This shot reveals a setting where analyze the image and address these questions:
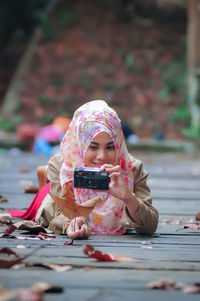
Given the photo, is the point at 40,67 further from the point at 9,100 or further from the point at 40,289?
the point at 40,289

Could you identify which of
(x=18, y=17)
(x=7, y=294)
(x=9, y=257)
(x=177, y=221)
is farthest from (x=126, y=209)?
(x=18, y=17)

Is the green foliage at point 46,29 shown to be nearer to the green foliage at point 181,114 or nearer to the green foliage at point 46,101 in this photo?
the green foliage at point 46,101

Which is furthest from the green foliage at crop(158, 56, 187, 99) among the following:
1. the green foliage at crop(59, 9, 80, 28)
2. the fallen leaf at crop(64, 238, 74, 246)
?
the fallen leaf at crop(64, 238, 74, 246)

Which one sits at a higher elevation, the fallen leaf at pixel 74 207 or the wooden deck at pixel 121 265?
the fallen leaf at pixel 74 207

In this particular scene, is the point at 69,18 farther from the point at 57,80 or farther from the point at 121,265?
the point at 121,265

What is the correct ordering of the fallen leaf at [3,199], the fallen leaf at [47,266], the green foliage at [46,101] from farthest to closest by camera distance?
the green foliage at [46,101]
the fallen leaf at [3,199]
the fallen leaf at [47,266]

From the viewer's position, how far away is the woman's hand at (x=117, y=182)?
256 centimetres

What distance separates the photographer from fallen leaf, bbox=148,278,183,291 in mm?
1720

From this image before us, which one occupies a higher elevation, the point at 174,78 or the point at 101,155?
the point at 174,78

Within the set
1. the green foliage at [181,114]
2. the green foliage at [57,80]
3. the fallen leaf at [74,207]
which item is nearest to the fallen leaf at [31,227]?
the fallen leaf at [74,207]

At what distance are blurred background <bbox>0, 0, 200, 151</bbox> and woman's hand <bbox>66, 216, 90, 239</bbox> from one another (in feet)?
30.4

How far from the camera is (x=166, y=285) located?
68.3 inches

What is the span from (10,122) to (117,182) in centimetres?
1080

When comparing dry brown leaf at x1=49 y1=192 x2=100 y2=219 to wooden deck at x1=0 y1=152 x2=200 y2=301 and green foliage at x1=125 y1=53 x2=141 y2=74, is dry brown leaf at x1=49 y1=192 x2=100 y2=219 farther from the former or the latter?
green foliage at x1=125 y1=53 x2=141 y2=74
